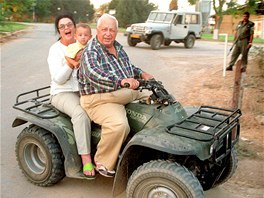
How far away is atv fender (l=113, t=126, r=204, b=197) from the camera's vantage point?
10.6ft

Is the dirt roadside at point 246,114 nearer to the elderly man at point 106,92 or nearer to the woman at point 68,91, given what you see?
the elderly man at point 106,92

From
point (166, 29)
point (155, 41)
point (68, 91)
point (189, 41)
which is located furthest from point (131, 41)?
point (68, 91)

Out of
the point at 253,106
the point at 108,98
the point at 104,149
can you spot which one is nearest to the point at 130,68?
the point at 108,98

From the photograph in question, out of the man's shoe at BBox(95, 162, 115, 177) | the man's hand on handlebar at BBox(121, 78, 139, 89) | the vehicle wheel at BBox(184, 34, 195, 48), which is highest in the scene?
the man's hand on handlebar at BBox(121, 78, 139, 89)

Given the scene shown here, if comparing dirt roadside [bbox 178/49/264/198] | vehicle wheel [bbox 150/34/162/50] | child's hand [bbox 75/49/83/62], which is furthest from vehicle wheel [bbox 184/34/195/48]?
child's hand [bbox 75/49/83/62]

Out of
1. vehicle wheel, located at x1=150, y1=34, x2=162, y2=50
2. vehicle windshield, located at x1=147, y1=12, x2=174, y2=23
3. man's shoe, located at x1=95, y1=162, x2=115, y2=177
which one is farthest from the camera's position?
vehicle windshield, located at x1=147, y1=12, x2=174, y2=23

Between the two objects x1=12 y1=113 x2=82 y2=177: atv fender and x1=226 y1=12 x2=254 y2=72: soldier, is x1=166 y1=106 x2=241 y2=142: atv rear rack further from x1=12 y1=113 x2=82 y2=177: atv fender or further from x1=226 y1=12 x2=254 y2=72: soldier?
x1=226 y1=12 x2=254 y2=72: soldier

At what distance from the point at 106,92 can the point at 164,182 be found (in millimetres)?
1040

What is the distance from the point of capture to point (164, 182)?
3309 mm

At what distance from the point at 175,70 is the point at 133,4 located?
4061 cm

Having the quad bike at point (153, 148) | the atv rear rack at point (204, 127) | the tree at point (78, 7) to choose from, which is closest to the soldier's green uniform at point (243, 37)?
the quad bike at point (153, 148)

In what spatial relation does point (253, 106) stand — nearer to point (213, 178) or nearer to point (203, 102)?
point (203, 102)

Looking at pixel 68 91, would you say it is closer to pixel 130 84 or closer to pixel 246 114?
pixel 130 84

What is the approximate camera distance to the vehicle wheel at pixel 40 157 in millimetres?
4129
